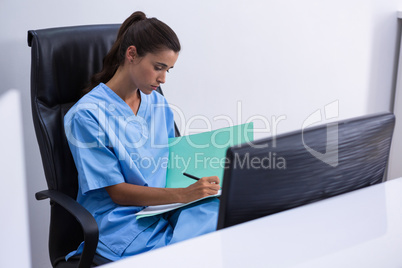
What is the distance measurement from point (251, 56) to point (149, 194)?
1032 mm

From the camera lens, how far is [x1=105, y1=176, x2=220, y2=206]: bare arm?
4.09 feet

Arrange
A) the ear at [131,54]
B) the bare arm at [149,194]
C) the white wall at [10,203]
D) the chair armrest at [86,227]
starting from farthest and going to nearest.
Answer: the ear at [131,54]
the bare arm at [149,194]
the chair armrest at [86,227]
the white wall at [10,203]

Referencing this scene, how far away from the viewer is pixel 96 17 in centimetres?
172

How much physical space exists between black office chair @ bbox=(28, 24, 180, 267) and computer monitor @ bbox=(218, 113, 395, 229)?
0.69 meters

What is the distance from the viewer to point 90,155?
4.22ft

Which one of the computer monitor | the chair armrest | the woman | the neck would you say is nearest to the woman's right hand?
the woman

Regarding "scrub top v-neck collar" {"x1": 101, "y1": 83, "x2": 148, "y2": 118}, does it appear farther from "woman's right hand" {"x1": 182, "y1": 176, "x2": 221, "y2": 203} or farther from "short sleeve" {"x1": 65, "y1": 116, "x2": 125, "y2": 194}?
"woman's right hand" {"x1": 182, "y1": 176, "x2": 221, "y2": 203}

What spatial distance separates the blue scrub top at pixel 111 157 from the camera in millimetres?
1278

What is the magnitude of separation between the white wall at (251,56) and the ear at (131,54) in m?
0.43

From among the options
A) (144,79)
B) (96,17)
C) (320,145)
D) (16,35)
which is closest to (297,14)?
(96,17)

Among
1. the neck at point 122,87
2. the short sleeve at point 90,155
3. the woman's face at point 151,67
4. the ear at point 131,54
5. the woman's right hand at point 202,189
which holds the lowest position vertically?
the woman's right hand at point 202,189

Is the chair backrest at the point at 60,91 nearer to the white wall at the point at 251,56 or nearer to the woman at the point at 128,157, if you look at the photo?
the woman at the point at 128,157

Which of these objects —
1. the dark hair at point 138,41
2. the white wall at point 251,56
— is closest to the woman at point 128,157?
the dark hair at point 138,41

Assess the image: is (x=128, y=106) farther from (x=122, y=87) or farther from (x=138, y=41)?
(x=138, y=41)
